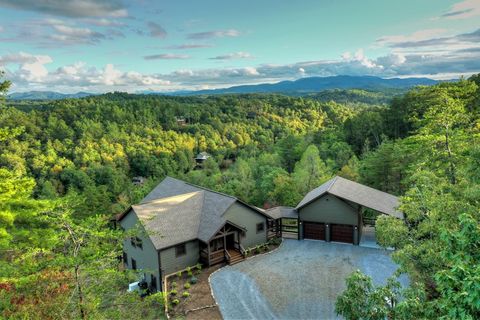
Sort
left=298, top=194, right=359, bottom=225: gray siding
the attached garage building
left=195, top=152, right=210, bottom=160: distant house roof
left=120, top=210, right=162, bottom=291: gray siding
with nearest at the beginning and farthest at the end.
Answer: left=120, top=210, right=162, bottom=291: gray siding < the attached garage building < left=298, top=194, right=359, bottom=225: gray siding < left=195, top=152, right=210, bottom=160: distant house roof

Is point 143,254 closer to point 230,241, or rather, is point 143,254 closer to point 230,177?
point 230,241

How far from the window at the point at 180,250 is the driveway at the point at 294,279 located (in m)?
2.60

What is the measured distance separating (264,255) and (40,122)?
317 feet

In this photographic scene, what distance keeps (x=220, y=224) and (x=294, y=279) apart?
620 cm

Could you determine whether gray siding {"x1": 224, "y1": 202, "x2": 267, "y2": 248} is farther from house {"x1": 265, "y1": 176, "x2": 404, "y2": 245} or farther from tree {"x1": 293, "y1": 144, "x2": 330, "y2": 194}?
tree {"x1": 293, "y1": 144, "x2": 330, "y2": 194}

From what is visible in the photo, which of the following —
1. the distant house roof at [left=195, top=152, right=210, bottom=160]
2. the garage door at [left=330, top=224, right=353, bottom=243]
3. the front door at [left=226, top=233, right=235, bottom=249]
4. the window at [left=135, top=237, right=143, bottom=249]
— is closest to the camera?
the window at [left=135, top=237, right=143, bottom=249]

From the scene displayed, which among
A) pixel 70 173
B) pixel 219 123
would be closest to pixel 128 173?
pixel 70 173

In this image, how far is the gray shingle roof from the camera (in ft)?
70.3

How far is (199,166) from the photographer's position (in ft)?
333

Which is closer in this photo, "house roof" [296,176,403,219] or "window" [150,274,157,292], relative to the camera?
"window" [150,274,157,292]

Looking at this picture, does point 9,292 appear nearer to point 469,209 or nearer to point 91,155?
point 469,209

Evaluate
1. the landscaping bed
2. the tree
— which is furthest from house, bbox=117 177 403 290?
the tree

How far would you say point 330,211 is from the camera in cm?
2523

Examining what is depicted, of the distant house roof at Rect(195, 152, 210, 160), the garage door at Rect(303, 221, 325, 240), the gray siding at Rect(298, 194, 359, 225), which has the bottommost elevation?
the distant house roof at Rect(195, 152, 210, 160)
